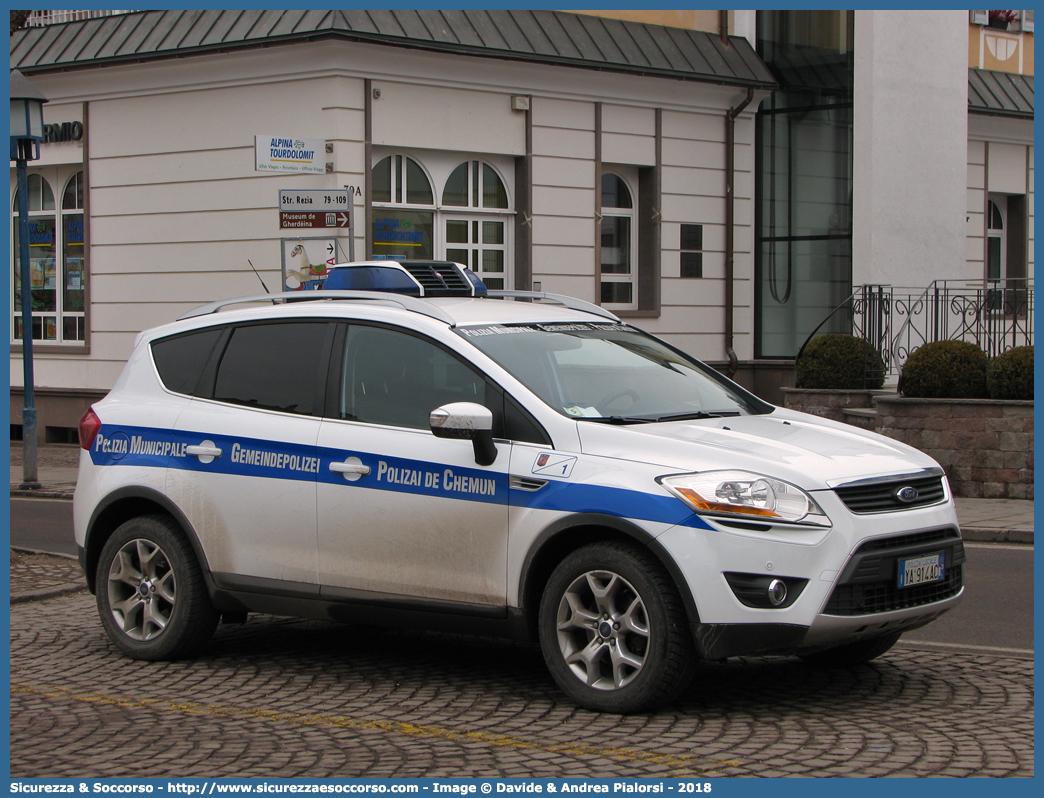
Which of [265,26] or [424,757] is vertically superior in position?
[265,26]

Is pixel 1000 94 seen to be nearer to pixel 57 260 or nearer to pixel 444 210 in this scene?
pixel 444 210

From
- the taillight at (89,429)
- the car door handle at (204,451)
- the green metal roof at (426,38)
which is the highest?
the green metal roof at (426,38)

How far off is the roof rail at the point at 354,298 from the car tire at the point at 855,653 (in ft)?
8.00

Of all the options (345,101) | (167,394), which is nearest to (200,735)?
(167,394)

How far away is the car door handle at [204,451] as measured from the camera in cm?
703

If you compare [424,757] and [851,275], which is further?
[851,275]

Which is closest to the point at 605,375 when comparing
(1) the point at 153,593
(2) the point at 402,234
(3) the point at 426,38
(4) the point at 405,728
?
(4) the point at 405,728

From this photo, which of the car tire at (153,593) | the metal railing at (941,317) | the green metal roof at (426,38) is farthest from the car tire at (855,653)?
the green metal roof at (426,38)

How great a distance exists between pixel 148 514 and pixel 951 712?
417 centimetres

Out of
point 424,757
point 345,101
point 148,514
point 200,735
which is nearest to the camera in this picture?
point 424,757

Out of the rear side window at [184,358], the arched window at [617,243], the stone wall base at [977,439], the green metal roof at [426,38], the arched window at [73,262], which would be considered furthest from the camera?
the arched window at [617,243]

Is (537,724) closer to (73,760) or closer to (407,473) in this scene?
(407,473)

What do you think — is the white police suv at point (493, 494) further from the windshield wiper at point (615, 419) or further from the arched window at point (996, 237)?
the arched window at point (996, 237)

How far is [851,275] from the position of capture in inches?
842
